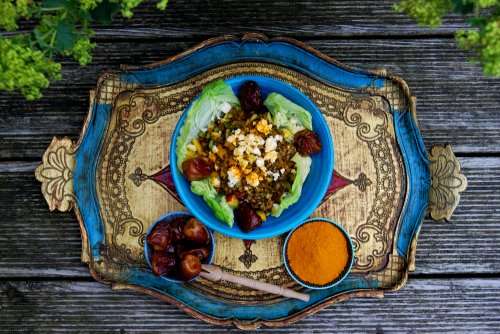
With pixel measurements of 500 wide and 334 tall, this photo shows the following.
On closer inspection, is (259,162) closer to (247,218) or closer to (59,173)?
(247,218)

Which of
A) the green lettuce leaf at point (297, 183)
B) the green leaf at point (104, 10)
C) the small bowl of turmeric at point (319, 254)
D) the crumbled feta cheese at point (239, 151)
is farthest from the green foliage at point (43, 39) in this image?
the small bowl of turmeric at point (319, 254)

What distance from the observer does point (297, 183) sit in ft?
5.69

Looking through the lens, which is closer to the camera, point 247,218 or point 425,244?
point 247,218

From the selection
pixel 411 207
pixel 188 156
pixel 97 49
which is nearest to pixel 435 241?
pixel 411 207

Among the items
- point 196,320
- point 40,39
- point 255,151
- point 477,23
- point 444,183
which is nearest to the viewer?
point 477,23

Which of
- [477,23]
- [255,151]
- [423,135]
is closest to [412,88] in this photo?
[423,135]

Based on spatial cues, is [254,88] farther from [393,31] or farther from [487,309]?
[487,309]

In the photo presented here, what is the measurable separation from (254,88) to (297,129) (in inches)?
9.4

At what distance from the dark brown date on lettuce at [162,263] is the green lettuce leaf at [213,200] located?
0.27 meters

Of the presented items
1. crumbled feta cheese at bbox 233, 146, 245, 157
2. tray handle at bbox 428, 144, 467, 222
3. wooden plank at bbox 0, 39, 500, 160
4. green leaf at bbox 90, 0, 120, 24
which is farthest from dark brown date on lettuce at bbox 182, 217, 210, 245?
tray handle at bbox 428, 144, 467, 222

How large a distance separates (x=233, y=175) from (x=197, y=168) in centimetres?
14

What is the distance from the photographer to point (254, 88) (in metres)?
1.73

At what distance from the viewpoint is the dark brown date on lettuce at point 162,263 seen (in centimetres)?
177

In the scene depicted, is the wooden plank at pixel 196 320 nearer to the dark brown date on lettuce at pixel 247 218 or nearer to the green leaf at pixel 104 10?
the dark brown date on lettuce at pixel 247 218
